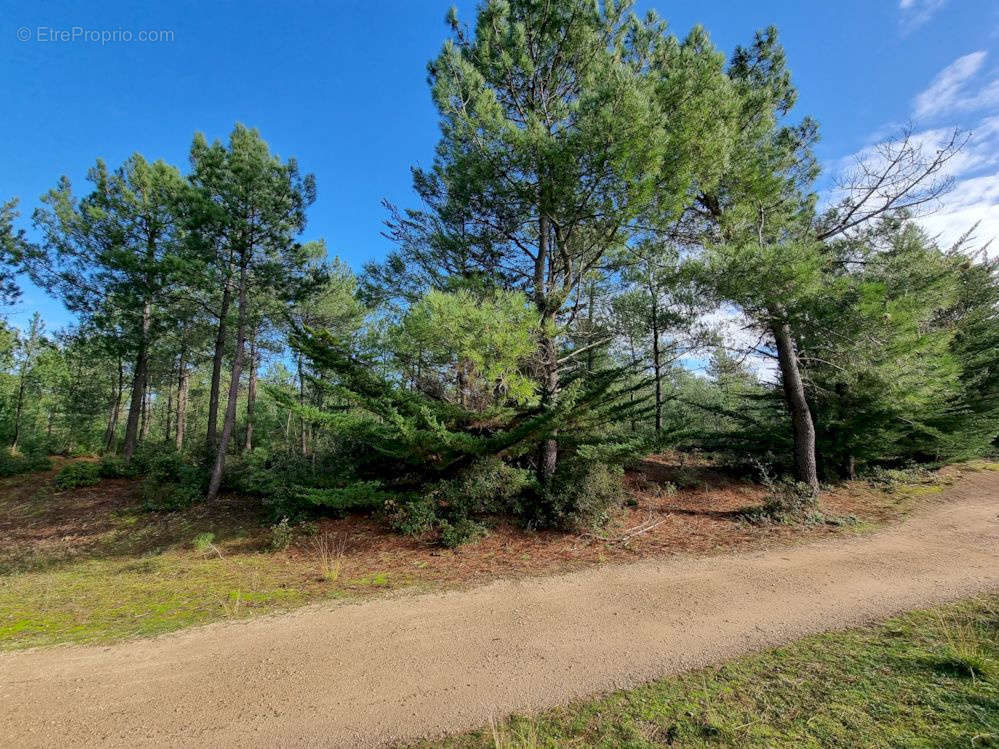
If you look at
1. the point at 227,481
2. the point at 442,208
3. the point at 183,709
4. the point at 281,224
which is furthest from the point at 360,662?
the point at 281,224

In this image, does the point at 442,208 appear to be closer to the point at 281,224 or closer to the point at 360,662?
the point at 281,224

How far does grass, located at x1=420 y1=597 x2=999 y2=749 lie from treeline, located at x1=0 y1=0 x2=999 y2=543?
409 cm

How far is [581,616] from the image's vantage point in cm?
436

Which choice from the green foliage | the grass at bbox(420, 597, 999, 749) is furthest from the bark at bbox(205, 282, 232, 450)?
the grass at bbox(420, 597, 999, 749)

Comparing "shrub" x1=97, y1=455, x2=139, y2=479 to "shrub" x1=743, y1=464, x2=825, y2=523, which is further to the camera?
"shrub" x1=97, y1=455, x2=139, y2=479

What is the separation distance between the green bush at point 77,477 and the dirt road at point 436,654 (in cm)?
1193

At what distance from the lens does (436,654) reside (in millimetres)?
3678

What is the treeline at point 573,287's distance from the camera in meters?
6.78

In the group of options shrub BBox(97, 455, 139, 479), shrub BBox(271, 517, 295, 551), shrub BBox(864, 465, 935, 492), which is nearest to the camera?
shrub BBox(271, 517, 295, 551)

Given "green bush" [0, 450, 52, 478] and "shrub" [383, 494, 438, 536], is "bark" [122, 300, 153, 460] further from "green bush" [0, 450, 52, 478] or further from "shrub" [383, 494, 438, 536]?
"shrub" [383, 494, 438, 536]

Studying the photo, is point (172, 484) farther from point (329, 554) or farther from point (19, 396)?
point (19, 396)

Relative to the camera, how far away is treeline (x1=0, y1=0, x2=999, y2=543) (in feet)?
22.2

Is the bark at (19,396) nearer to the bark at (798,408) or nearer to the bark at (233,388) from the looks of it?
the bark at (233,388)

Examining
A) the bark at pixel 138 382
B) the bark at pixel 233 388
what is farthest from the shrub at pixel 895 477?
the bark at pixel 138 382
